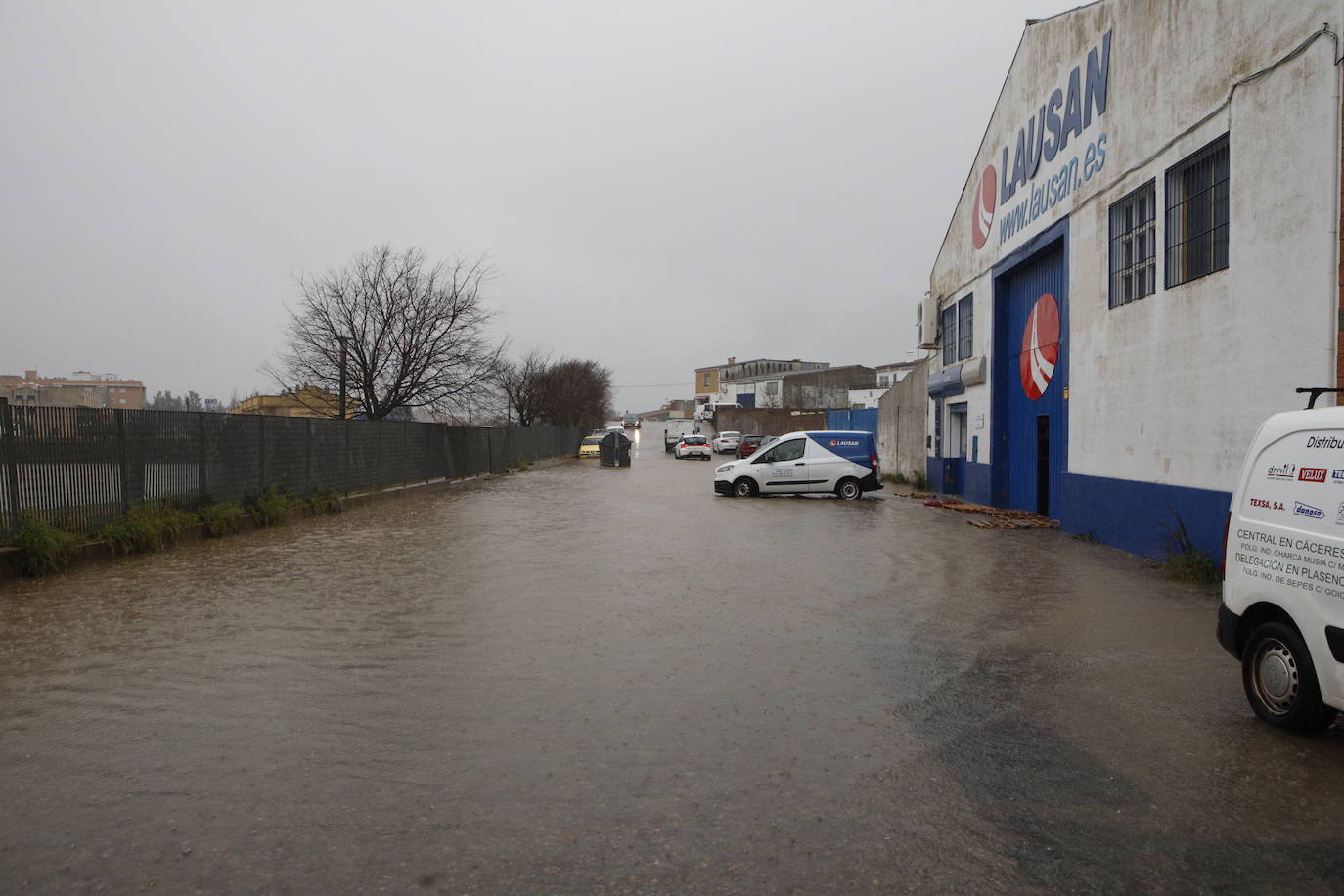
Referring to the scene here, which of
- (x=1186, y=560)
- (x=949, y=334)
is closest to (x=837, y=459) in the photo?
(x=949, y=334)

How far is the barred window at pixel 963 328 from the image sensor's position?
72.6 feet

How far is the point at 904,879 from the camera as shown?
3.41 meters

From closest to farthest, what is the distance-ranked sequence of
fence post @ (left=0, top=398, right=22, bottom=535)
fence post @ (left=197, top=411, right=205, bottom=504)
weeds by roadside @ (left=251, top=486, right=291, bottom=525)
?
fence post @ (left=0, top=398, right=22, bottom=535) < fence post @ (left=197, top=411, right=205, bottom=504) < weeds by roadside @ (left=251, top=486, right=291, bottom=525)

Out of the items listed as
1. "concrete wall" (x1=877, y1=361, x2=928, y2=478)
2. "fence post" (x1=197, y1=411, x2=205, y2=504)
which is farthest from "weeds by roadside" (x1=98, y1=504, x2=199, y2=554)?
"concrete wall" (x1=877, y1=361, x2=928, y2=478)

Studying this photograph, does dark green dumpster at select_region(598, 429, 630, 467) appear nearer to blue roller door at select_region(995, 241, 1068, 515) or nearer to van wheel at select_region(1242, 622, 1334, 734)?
blue roller door at select_region(995, 241, 1068, 515)

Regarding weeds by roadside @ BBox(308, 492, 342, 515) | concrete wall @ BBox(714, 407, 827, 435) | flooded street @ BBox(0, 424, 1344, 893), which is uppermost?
concrete wall @ BBox(714, 407, 827, 435)

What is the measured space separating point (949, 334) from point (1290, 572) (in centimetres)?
2006

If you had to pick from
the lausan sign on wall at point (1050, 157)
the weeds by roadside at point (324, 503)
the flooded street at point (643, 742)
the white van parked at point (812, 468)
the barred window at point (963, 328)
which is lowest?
the flooded street at point (643, 742)

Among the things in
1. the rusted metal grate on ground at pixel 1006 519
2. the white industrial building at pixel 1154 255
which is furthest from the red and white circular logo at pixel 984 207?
the rusted metal grate on ground at pixel 1006 519

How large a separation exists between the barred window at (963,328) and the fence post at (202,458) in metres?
16.1

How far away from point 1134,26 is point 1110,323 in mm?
4050

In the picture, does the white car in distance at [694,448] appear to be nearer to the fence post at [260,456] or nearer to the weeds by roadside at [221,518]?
the fence post at [260,456]

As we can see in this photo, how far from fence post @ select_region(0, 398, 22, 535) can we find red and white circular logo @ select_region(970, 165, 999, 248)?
1775 centimetres

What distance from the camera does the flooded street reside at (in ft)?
11.6
